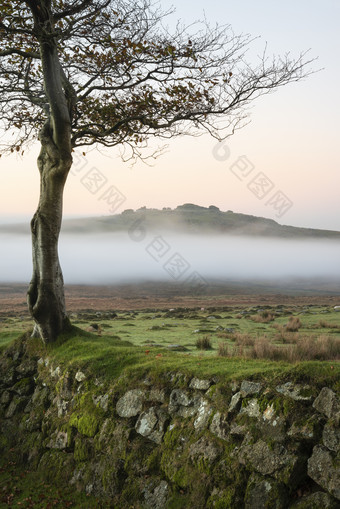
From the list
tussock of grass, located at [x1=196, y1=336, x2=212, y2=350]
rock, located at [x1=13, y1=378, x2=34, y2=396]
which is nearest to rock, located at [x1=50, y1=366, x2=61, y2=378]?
rock, located at [x1=13, y1=378, x2=34, y2=396]

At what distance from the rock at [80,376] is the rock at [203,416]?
4116 mm

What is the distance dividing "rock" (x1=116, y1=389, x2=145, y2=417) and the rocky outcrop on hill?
23 millimetres

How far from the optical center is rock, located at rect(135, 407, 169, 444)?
9.08 metres

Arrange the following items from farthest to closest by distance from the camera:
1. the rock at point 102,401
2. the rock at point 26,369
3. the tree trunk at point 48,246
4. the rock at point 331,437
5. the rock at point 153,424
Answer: the tree trunk at point 48,246 → the rock at point 26,369 → the rock at point 102,401 → the rock at point 153,424 → the rock at point 331,437

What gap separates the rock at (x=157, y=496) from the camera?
8.20 metres

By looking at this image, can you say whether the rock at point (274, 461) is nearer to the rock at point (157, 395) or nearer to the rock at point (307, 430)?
the rock at point (307, 430)

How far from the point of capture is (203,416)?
28.0 feet

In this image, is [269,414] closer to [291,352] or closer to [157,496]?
[157,496]

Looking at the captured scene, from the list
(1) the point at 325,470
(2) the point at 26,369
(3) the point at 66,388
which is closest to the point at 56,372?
(3) the point at 66,388

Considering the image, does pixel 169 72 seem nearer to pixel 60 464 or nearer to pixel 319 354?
pixel 319 354

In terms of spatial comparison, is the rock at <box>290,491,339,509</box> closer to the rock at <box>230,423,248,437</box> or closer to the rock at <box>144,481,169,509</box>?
the rock at <box>230,423,248,437</box>

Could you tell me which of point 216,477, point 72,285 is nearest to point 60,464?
point 216,477

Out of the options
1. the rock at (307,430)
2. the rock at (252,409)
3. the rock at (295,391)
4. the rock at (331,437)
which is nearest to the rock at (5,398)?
the rock at (252,409)

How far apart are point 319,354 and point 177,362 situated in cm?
586
